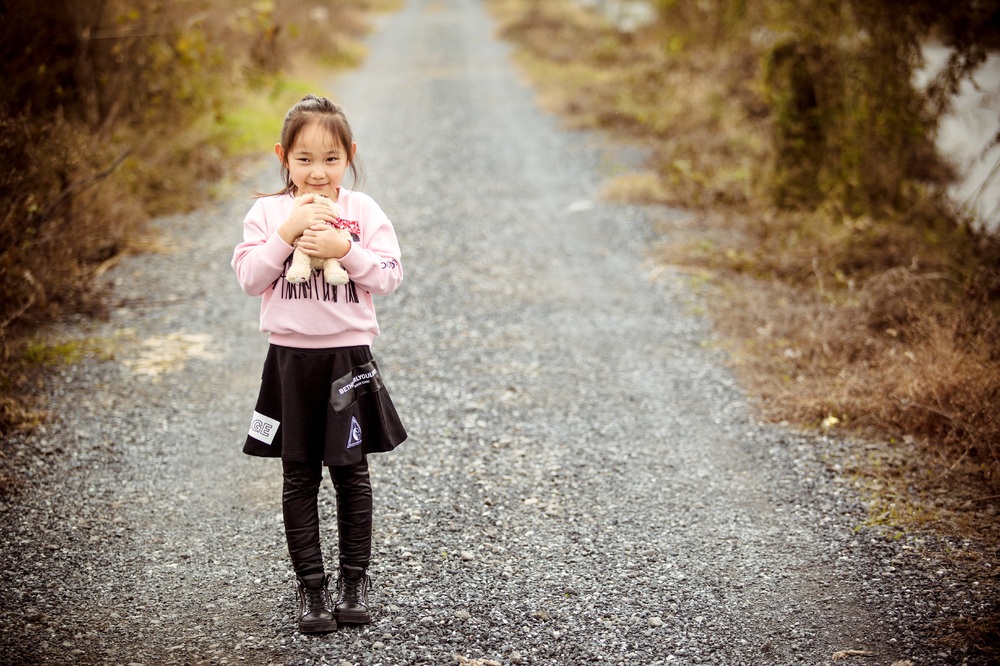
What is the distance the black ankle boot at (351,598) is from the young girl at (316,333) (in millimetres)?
52

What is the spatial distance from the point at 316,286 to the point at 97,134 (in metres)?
5.62

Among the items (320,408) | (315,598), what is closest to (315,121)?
(320,408)

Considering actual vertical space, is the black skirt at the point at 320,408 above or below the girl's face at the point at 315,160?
below

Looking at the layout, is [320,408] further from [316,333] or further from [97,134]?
[97,134]

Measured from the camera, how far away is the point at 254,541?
3646 millimetres

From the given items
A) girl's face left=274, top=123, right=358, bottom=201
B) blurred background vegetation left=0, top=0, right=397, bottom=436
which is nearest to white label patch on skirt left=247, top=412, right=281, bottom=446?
girl's face left=274, top=123, right=358, bottom=201

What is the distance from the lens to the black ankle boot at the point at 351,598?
121 inches

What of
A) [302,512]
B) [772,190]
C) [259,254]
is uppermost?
[259,254]

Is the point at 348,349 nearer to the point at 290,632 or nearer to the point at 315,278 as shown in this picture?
the point at 315,278

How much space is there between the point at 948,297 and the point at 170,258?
6.13 m

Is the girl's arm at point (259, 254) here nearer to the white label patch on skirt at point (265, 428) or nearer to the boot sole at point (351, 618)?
the white label patch on skirt at point (265, 428)

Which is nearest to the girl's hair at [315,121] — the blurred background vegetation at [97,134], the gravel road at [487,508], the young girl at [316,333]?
the young girl at [316,333]

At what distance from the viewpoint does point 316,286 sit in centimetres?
287

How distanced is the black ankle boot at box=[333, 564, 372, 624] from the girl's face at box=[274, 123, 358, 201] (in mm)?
1350
